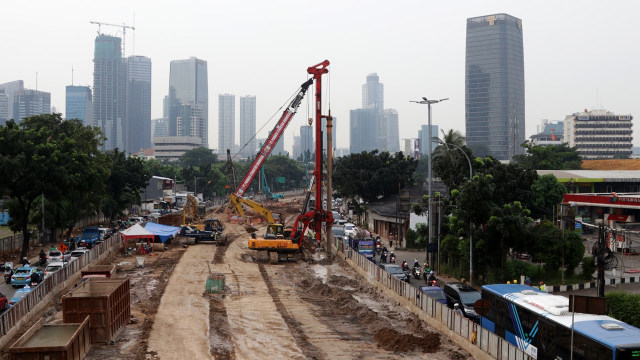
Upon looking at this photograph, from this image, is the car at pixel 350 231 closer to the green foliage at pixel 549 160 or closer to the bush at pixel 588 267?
the bush at pixel 588 267

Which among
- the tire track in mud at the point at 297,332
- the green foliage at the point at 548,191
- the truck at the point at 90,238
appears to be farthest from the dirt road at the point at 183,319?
the green foliage at the point at 548,191

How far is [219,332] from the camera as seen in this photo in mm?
25312

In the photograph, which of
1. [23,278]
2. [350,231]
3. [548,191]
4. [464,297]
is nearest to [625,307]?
[464,297]

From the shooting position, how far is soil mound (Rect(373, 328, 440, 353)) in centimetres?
2289

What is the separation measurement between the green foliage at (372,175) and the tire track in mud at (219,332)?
50293 mm

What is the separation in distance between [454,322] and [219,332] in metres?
10.7

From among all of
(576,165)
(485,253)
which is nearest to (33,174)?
(485,253)

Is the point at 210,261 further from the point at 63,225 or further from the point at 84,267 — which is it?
the point at 63,225

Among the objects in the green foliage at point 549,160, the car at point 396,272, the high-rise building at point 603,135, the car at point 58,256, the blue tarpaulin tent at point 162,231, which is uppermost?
the high-rise building at point 603,135

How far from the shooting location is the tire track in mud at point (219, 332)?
2240 centimetres

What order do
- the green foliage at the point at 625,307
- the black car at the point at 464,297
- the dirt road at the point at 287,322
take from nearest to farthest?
the dirt road at the point at 287,322 → the green foliage at the point at 625,307 → the black car at the point at 464,297

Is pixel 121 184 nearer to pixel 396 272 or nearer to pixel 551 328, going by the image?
pixel 396 272

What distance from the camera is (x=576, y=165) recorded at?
4439 inches

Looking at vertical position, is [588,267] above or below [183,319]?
above
